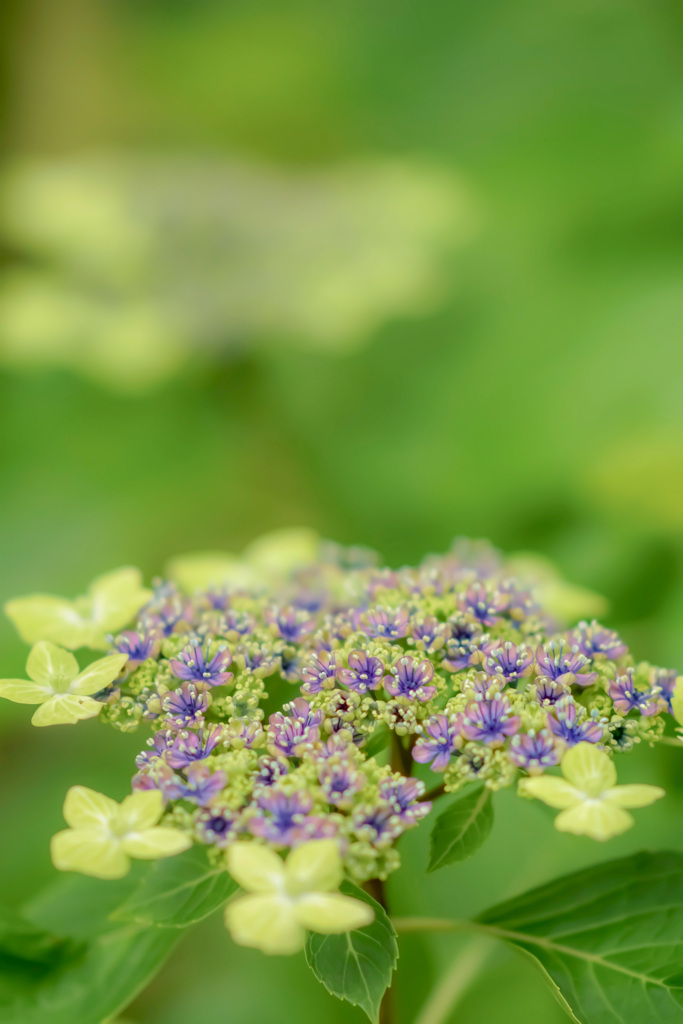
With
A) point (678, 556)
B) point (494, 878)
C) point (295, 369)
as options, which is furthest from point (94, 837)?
Answer: point (295, 369)

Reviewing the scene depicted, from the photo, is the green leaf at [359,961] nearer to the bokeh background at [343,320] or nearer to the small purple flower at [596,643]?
the small purple flower at [596,643]

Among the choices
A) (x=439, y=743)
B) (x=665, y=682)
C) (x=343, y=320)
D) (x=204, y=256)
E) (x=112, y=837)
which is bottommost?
(x=112, y=837)

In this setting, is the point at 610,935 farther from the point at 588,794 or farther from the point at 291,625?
the point at 291,625

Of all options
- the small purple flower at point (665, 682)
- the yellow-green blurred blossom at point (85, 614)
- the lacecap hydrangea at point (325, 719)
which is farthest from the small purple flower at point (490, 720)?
the yellow-green blurred blossom at point (85, 614)

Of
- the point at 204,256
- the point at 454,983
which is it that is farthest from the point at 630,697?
the point at 204,256

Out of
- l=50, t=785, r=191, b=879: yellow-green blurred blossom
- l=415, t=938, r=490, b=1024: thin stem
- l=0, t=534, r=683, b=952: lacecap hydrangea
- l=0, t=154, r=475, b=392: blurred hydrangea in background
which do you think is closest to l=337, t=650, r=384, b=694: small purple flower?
l=0, t=534, r=683, b=952: lacecap hydrangea
